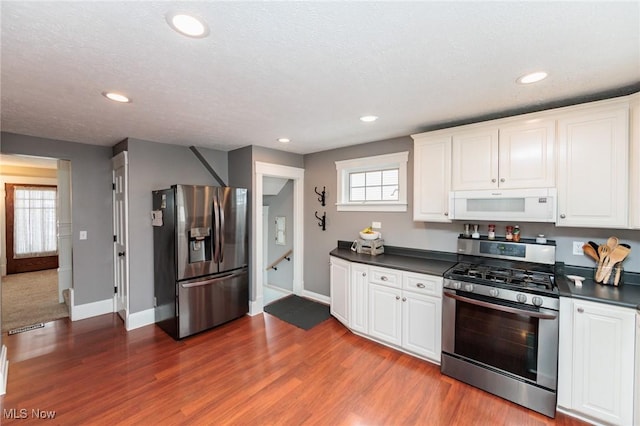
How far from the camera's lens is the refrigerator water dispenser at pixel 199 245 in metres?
3.27

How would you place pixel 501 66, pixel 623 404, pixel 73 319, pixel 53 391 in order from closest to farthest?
pixel 501 66 → pixel 623 404 → pixel 53 391 → pixel 73 319

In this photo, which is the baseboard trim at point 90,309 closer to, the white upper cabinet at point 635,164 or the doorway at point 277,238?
the doorway at point 277,238

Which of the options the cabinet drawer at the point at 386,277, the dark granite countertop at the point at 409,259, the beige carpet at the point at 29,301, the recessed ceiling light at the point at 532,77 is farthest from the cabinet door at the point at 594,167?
the beige carpet at the point at 29,301

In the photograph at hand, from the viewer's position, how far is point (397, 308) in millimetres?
2869

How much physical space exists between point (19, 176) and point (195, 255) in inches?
232

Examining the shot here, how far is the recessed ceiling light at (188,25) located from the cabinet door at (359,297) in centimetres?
257

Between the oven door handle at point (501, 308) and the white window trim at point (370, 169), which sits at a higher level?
the white window trim at point (370, 169)

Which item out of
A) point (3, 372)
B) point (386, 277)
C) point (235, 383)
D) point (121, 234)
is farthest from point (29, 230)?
point (386, 277)

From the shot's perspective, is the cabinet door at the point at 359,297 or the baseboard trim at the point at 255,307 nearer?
the cabinet door at the point at 359,297

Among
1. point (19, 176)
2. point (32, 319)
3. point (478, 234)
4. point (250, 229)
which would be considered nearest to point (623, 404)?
point (478, 234)

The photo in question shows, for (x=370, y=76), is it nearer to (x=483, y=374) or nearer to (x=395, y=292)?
(x=395, y=292)

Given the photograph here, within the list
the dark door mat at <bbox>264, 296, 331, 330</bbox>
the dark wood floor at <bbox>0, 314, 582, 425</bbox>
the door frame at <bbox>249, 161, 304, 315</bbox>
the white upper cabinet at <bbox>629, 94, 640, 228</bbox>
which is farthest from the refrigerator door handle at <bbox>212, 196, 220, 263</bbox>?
the white upper cabinet at <bbox>629, 94, 640, 228</bbox>

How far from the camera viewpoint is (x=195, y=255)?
330 centimetres

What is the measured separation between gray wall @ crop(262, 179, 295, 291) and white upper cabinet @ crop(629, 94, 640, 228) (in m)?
3.83
